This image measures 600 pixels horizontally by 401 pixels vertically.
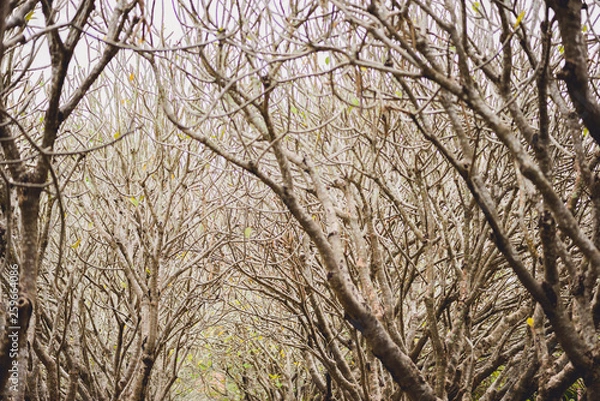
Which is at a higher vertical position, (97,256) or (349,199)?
(97,256)

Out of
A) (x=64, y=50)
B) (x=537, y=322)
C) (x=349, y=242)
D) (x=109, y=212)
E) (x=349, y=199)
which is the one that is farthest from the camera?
(x=109, y=212)

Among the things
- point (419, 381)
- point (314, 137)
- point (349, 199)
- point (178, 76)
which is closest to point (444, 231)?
point (349, 199)

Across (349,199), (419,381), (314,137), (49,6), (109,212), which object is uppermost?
(314,137)

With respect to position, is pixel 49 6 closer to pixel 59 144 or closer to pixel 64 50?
pixel 64 50

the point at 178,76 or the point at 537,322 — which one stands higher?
the point at 178,76

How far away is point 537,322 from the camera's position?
3055 mm

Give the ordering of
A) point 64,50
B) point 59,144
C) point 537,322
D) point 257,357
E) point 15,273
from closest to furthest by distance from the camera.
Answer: point 64,50 < point 537,322 < point 15,273 < point 59,144 < point 257,357

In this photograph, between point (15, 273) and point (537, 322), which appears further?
point (15, 273)

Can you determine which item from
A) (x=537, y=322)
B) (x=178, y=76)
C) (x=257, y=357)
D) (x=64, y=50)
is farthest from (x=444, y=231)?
(x=257, y=357)

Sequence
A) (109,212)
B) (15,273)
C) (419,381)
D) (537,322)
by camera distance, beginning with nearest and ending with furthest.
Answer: (419,381), (537,322), (15,273), (109,212)

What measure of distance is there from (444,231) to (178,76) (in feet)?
10.9

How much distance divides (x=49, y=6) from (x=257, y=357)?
8.10 metres

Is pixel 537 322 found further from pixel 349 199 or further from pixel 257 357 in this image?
pixel 257 357

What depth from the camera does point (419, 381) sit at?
2822 millimetres
